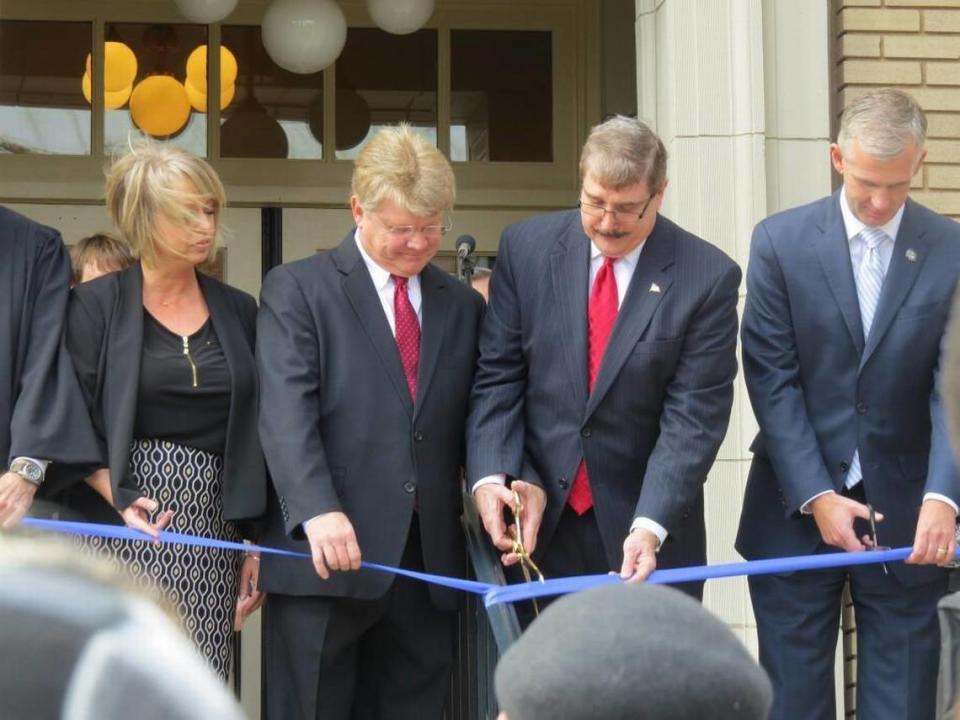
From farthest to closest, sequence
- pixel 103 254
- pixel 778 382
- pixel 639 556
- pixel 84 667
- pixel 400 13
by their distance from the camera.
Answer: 1. pixel 400 13
2. pixel 103 254
3. pixel 778 382
4. pixel 639 556
5. pixel 84 667

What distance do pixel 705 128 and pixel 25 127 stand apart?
3431 mm

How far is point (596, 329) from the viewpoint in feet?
15.2

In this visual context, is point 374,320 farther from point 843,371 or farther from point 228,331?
point 843,371

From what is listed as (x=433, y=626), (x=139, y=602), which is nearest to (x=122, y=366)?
(x=433, y=626)

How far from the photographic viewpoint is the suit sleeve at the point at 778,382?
4668mm

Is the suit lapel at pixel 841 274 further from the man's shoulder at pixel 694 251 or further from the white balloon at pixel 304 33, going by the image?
the white balloon at pixel 304 33

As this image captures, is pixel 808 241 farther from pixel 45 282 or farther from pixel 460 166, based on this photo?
pixel 460 166

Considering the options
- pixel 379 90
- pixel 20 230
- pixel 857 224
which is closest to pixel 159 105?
pixel 379 90

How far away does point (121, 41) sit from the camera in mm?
7957

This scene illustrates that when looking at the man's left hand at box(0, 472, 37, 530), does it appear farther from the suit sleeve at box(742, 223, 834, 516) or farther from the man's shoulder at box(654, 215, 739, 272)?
the suit sleeve at box(742, 223, 834, 516)

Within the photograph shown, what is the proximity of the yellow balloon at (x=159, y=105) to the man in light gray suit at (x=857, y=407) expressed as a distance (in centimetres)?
386

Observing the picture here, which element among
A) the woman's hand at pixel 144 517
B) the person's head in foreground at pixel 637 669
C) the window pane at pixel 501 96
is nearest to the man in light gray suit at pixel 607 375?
the woman's hand at pixel 144 517

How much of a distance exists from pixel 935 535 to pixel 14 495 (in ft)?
8.09

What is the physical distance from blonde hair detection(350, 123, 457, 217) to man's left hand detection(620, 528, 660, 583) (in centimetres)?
102
